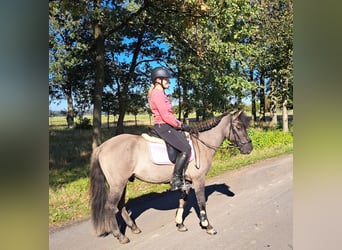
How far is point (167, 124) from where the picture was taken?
63.8 inches

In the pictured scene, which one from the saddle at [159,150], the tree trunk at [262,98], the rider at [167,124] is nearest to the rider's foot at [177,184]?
the rider at [167,124]

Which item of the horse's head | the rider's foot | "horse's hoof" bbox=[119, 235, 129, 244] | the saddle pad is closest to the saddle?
the saddle pad

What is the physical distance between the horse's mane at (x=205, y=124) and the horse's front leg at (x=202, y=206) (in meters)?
0.33

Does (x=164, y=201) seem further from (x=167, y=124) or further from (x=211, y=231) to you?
(x=167, y=124)

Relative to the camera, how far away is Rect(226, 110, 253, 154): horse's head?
1704mm

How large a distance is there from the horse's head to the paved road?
0.18 metres

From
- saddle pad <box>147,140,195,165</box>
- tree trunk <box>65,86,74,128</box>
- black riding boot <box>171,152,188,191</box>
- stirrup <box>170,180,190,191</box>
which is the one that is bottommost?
stirrup <box>170,180,190,191</box>

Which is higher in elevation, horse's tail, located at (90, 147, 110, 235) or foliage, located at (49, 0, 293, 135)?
foliage, located at (49, 0, 293, 135)

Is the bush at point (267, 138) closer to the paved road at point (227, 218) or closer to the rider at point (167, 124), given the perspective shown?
the paved road at point (227, 218)

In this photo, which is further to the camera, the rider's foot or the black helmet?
the rider's foot

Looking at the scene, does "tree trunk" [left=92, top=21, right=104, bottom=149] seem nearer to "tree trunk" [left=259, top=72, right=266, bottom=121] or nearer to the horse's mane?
the horse's mane
